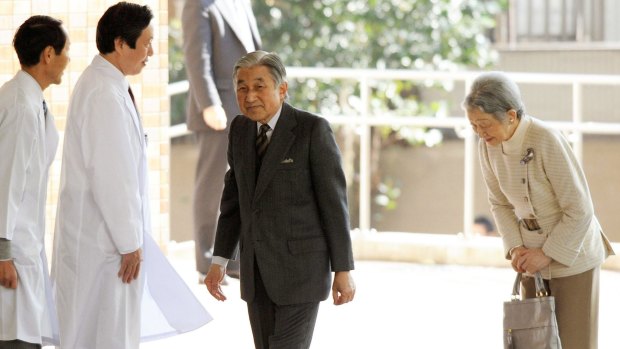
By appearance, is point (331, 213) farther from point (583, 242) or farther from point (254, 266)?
point (583, 242)

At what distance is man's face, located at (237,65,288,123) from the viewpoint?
391 cm

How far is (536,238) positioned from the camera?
13.8 feet

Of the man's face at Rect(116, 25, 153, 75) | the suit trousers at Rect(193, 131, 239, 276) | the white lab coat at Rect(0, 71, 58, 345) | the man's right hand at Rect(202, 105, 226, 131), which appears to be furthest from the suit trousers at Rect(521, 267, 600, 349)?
the suit trousers at Rect(193, 131, 239, 276)

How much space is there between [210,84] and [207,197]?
60 centimetres

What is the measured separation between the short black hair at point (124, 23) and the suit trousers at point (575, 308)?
1504mm

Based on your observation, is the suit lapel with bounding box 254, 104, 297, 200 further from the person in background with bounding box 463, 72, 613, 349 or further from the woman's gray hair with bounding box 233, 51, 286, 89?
the person in background with bounding box 463, 72, 613, 349

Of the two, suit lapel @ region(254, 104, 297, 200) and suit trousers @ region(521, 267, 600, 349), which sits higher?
suit lapel @ region(254, 104, 297, 200)

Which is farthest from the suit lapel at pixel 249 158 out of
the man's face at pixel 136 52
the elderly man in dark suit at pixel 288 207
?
the man's face at pixel 136 52

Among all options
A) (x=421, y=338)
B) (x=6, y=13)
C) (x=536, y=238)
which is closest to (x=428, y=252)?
(x=421, y=338)

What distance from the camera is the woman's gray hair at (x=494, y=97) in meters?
4.01

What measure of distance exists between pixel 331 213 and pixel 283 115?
1.07 ft

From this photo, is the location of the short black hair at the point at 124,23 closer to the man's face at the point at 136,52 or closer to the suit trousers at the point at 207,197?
the man's face at the point at 136,52

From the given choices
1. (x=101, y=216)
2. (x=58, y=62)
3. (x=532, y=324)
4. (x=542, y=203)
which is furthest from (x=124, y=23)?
(x=532, y=324)

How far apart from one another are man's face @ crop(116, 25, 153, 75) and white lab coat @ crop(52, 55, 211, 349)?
Result: 0.05 metres
